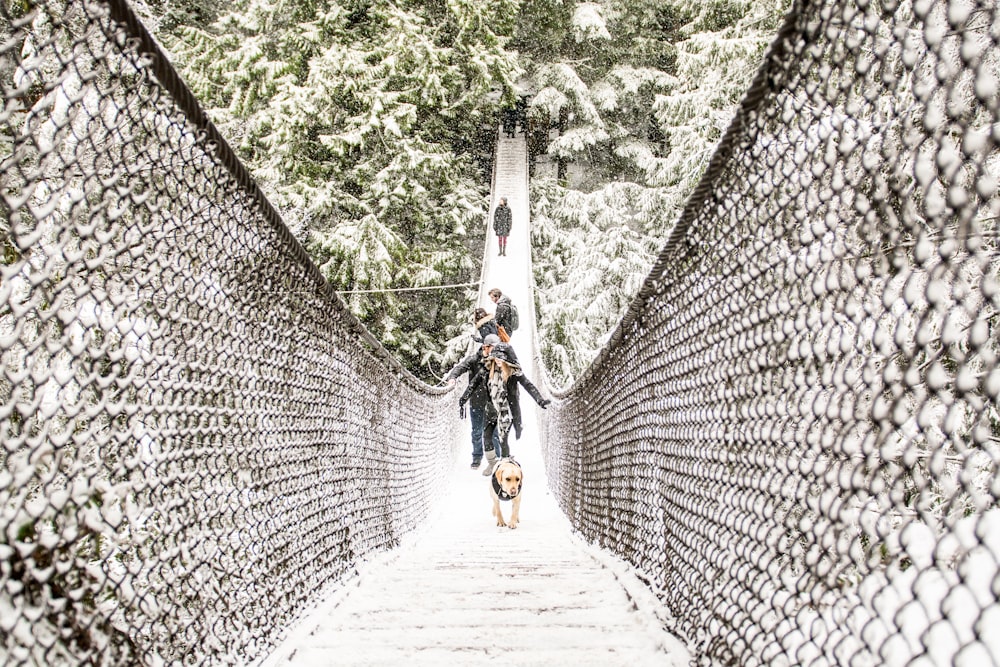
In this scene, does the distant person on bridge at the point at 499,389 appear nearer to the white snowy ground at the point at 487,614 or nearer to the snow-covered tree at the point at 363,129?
the white snowy ground at the point at 487,614

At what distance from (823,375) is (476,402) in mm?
4377

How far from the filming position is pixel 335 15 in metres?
11.9

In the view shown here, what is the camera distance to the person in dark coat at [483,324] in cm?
540

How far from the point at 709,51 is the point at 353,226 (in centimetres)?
554

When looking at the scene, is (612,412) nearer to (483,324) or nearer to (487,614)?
(487,614)

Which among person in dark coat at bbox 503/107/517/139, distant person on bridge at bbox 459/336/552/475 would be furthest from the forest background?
distant person on bridge at bbox 459/336/552/475

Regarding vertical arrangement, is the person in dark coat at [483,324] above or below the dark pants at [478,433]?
above

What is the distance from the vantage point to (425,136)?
13.8 metres

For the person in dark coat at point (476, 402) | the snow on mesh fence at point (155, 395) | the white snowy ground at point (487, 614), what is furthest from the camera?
the person in dark coat at point (476, 402)

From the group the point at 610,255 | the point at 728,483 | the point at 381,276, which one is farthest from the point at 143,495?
the point at 610,255

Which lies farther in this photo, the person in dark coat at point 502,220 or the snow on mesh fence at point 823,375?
the person in dark coat at point 502,220

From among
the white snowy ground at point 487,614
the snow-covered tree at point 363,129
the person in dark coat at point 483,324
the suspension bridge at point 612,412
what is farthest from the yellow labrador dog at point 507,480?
the snow-covered tree at point 363,129

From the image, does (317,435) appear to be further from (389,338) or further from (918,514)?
(389,338)

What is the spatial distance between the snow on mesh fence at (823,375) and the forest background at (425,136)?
7211mm
